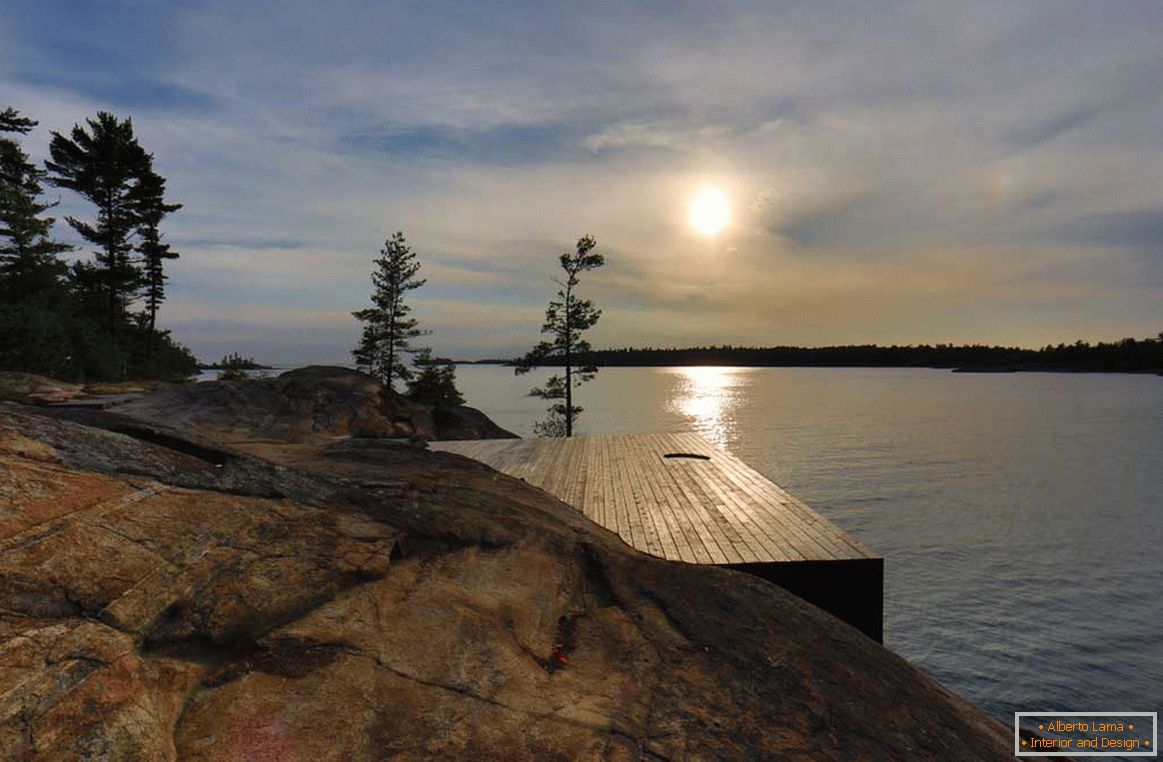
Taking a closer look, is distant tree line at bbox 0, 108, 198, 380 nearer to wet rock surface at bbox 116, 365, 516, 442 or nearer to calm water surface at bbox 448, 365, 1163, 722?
wet rock surface at bbox 116, 365, 516, 442

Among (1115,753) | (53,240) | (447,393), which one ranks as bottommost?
(1115,753)

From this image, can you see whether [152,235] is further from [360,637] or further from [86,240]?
[360,637]

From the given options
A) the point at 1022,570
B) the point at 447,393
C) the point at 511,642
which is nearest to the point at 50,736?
the point at 511,642

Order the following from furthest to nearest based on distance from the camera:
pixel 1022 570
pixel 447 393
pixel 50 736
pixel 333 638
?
pixel 447 393
pixel 1022 570
pixel 333 638
pixel 50 736

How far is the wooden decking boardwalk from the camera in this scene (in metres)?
8.38

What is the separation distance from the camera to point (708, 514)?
10156 mm

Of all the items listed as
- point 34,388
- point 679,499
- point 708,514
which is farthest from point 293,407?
point 708,514

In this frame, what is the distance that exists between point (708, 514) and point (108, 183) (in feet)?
156

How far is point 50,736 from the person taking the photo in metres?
2.08

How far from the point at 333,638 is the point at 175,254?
55.9 metres

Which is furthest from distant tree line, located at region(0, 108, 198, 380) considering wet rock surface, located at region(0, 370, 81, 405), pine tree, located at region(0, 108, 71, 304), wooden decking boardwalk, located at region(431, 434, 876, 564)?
wooden decking boardwalk, located at region(431, 434, 876, 564)

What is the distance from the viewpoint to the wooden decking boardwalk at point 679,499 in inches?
330

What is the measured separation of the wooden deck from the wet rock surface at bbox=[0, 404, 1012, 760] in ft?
10.9

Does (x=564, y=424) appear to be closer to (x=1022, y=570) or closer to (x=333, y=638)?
(x=1022, y=570)
